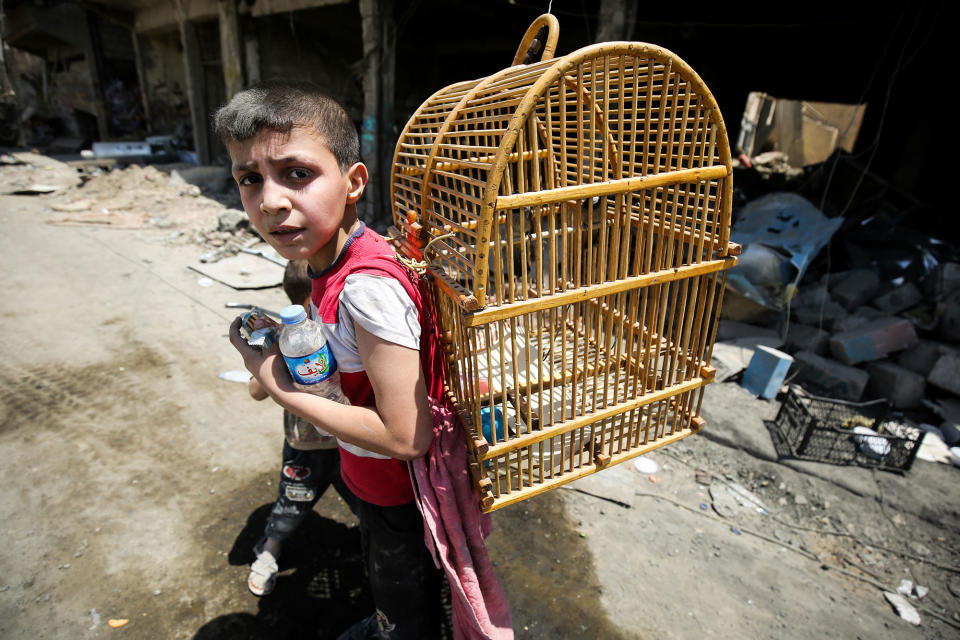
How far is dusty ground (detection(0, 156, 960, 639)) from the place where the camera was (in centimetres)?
216

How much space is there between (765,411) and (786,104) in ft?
→ 65.1

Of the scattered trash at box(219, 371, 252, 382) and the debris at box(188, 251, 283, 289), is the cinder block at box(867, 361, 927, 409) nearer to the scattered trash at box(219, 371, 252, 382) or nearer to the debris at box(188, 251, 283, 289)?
the scattered trash at box(219, 371, 252, 382)

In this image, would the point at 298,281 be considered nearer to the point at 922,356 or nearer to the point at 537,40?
the point at 537,40

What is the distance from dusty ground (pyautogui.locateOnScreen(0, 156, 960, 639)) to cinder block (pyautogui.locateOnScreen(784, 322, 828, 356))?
1245 millimetres

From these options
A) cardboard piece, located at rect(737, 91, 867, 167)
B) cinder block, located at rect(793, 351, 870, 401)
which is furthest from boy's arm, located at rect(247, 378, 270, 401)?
cardboard piece, located at rect(737, 91, 867, 167)

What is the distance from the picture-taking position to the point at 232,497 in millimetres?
2721

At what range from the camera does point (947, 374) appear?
408 cm

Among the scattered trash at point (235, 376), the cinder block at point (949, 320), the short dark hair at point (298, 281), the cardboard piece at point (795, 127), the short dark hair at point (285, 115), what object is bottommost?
the scattered trash at point (235, 376)

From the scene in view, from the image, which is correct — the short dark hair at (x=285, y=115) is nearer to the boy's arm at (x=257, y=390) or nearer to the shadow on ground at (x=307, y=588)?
the boy's arm at (x=257, y=390)

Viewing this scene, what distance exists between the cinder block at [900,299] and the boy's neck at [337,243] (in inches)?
239

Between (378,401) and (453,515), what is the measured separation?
1.37ft

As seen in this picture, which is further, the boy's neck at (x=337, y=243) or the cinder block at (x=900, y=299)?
the cinder block at (x=900, y=299)

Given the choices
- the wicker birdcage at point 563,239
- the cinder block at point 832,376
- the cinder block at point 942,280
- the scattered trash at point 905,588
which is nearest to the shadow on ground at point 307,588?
the wicker birdcage at point 563,239

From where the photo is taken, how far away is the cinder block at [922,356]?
168 inches
